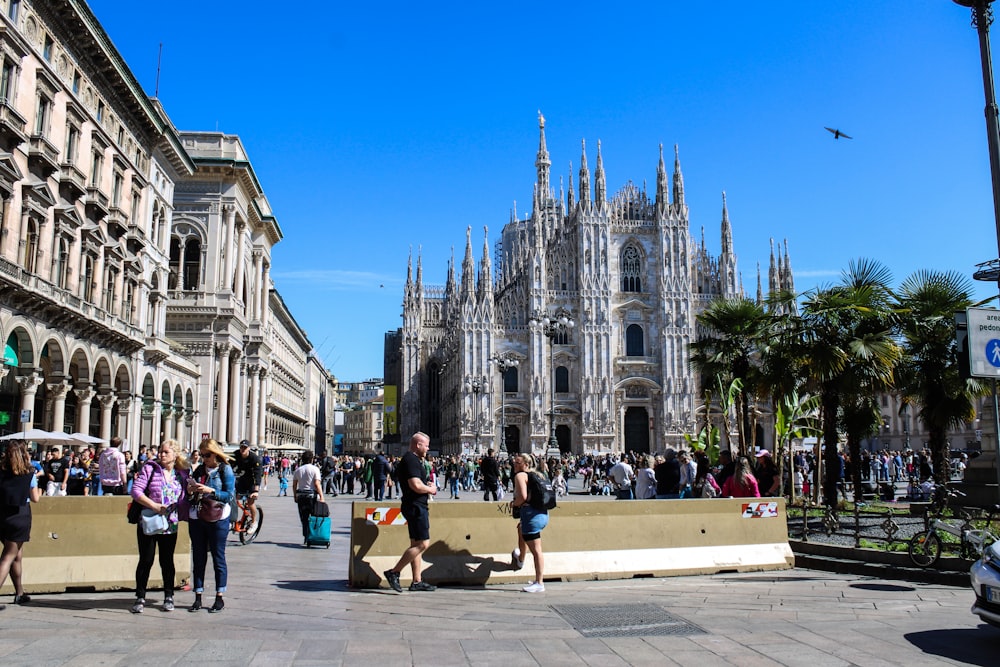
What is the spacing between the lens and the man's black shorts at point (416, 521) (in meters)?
8.50

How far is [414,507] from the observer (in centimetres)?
851

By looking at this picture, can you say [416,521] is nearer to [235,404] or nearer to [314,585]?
[314,585]

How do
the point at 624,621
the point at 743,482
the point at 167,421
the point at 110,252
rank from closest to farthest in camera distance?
the point at 624,621 → the point at 743,482 → the point at 110,252 → the point at 167,421

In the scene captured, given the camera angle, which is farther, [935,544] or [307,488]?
[307,488]

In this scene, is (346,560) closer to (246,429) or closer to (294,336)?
(246,429)

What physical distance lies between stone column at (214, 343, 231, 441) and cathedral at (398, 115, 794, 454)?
23.1 m

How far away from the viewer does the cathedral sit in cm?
6175

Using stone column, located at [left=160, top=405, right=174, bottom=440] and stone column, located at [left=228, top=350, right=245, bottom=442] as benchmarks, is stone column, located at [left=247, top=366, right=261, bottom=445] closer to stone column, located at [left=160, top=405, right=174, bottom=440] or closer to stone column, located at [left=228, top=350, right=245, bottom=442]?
stone column, located at [left=228, top=350, right=245, bottom=442]

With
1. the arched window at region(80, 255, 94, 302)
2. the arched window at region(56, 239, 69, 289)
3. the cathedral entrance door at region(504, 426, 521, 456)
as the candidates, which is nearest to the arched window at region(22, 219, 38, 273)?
the arched window at region(56, 239, 69, 289)

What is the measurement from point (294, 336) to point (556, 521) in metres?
75.8

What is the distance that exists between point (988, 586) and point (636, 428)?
194 feet

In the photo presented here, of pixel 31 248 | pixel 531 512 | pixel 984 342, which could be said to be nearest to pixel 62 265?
pixel 31 248

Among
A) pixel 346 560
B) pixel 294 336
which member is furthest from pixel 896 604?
pixel 294 336

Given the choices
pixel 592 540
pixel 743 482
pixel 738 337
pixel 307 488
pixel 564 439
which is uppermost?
pixel 738 337
